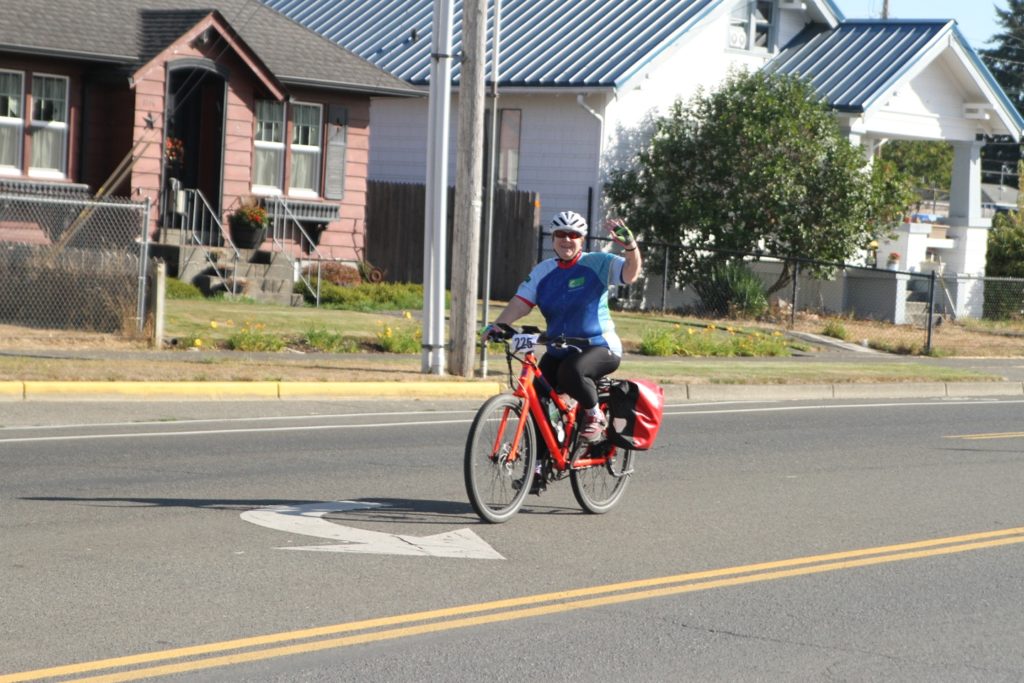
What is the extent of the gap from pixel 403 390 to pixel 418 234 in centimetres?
1496

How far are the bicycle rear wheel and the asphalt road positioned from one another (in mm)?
122

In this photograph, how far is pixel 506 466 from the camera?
890 cm

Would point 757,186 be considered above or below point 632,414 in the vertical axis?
above

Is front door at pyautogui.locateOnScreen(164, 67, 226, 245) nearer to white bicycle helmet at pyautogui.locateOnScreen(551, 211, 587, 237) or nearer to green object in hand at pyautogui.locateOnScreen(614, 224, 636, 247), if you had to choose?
white bicycle helmet at pyautogui.locateOnScreen(551, 211, 587, 237)

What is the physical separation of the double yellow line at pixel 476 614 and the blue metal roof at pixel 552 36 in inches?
823

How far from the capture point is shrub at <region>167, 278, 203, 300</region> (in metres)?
23.4

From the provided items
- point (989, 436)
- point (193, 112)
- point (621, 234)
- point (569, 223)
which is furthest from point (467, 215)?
point (193, 112)

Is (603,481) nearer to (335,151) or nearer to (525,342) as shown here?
(525,342)

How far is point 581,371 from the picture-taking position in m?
8.97

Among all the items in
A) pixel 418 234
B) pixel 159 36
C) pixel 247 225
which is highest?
pixel 159 36

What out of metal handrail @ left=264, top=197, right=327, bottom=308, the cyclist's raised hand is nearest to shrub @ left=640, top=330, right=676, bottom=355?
metal handrail @ left=264, top=197, right=327, bottom=308

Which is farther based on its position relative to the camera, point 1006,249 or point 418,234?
point 1006,249

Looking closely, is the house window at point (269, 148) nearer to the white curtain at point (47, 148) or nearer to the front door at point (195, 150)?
the front door at point (195, 150)

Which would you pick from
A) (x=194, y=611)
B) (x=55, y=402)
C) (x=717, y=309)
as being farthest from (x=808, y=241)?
(x=194, y=611)
